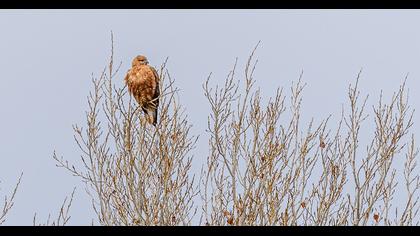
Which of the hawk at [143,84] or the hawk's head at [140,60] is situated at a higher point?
the hawk's head at [140,60]

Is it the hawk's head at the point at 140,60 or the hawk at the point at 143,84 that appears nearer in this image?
the hawk at the point at 143,84

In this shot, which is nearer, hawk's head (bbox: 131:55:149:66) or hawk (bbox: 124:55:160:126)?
hawk (bbox: 124:55:160:126)

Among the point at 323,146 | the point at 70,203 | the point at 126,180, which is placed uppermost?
the point at 323,146

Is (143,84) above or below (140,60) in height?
below

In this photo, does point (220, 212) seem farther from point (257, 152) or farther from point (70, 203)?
point (70, 203)

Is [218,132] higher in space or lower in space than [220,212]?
higher

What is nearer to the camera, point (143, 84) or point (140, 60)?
point (143, 84)

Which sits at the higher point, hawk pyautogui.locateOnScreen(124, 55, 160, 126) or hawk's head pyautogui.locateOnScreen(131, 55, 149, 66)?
hawk's head pyautogui.locateOnScreen(131, 55, 149, 66)

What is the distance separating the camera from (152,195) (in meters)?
8.11
